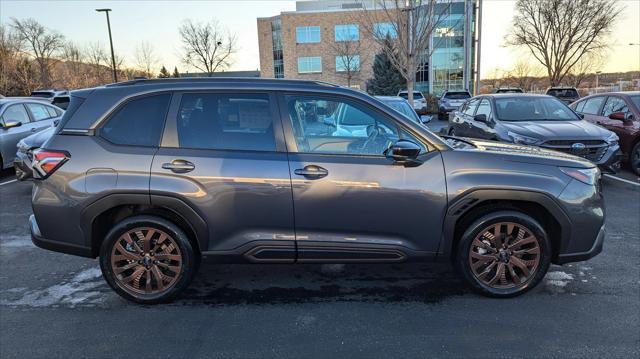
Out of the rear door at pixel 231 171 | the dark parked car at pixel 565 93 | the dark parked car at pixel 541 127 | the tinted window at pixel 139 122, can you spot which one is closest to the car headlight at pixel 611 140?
the dark parked car at pixel 541 127

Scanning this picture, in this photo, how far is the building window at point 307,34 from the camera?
172ft

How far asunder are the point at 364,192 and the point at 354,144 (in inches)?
16.4

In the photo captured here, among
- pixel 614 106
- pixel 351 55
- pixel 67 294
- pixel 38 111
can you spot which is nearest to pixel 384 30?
pixel 614 106

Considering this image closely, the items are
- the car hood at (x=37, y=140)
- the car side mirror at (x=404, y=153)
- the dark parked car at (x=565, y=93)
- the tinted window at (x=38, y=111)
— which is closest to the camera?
the car side mirror at (x=404, y=153)

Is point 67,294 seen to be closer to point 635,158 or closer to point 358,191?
point 358,191

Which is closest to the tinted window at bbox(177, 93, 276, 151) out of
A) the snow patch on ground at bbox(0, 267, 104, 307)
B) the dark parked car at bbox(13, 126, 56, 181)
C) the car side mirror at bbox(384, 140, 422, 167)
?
the car side mirror at bbox(384, 140, 422, 167)

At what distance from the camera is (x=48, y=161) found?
3.56 metres

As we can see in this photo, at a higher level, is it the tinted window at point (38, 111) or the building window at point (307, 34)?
the building window at point (307, 34)

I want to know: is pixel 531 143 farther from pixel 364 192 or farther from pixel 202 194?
pixel 202 194

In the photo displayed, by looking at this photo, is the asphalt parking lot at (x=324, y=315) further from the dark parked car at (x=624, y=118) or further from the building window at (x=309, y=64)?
the building window at (x=309, y=64)

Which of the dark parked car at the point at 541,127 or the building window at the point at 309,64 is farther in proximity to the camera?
the building window at the point at 309,64

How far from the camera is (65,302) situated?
12.4ft

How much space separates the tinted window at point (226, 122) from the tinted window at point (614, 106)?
8.61m

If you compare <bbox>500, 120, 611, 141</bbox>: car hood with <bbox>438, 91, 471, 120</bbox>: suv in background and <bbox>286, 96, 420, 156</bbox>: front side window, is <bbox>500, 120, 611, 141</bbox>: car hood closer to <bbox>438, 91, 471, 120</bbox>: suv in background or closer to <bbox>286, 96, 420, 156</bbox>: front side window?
<bbox>286, 96, 420, 156</bbox>: front side window
